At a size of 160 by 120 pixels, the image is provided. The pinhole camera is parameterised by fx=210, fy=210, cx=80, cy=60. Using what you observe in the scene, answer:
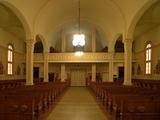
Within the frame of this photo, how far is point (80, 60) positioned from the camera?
985 inches

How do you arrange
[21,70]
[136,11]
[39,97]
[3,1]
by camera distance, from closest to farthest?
[39,97] → [3,1] → [136,11] → [21,70]

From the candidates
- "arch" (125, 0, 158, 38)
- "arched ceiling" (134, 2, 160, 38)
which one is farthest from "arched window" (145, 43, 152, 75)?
"arch" (125, 0, 158, 38)

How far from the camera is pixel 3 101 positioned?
6590mm

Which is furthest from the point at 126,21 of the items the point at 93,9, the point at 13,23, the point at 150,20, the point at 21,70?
the point at 21,70

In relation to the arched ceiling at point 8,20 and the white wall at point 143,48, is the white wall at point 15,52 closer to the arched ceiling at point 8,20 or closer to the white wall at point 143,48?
the arched ceiling at point 8,20

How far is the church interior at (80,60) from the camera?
7.51 metres

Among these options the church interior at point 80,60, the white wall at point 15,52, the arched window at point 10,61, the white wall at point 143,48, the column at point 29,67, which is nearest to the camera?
the church interior at point 80,60

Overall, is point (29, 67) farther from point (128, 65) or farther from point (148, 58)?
point (148, 58)

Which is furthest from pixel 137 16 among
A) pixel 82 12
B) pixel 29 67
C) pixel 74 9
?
pixel 82 12

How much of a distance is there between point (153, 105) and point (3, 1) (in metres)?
8.77

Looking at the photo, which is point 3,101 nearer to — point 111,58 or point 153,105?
point 153,105

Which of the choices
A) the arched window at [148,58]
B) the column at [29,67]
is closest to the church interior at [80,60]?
the column at [29,67]

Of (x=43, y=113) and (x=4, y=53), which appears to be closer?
(x=43, y=113)

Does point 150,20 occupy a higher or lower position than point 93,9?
lower
